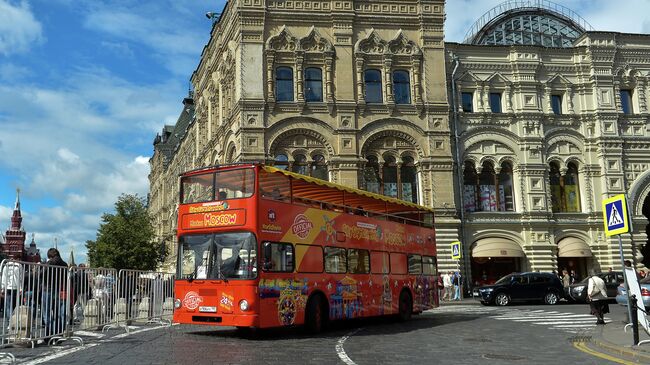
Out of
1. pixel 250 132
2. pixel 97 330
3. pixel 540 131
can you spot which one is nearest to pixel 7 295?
pixel 97 330

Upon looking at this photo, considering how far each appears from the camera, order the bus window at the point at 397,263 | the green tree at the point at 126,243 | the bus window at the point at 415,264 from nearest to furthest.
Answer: the bus window at the point at 397,263 → the bus window at the point at 415,264 → the green tree at the point at 126,243

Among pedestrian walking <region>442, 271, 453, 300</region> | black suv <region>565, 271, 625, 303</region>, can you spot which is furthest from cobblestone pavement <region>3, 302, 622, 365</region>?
pedestrian walking <region>442, 271, 453, 300</region>

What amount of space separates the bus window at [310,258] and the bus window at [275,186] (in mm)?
1372

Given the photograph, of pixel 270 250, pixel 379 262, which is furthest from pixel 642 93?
pixel 270 250

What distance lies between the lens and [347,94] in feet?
117

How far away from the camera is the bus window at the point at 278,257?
50.9 feet

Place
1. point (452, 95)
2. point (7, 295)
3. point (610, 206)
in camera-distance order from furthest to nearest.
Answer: point (452, 95), point (610, 206), point (7, 295)

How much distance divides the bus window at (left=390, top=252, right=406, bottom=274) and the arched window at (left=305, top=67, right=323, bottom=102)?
52.9 feet

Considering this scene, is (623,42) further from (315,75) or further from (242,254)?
(242,254)

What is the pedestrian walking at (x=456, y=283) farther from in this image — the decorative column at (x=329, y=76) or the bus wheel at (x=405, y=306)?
the bus wheel at (x=405, y=306)

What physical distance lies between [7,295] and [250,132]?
73.5ft

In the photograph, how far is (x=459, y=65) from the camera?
38031mm

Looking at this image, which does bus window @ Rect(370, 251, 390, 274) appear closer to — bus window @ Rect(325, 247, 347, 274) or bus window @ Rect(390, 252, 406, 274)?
bus window @ Rect(390, 252, 406, 274)

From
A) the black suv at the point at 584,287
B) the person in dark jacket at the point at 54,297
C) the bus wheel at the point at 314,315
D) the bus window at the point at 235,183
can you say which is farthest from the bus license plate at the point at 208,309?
the black suv at the point at 584,287
